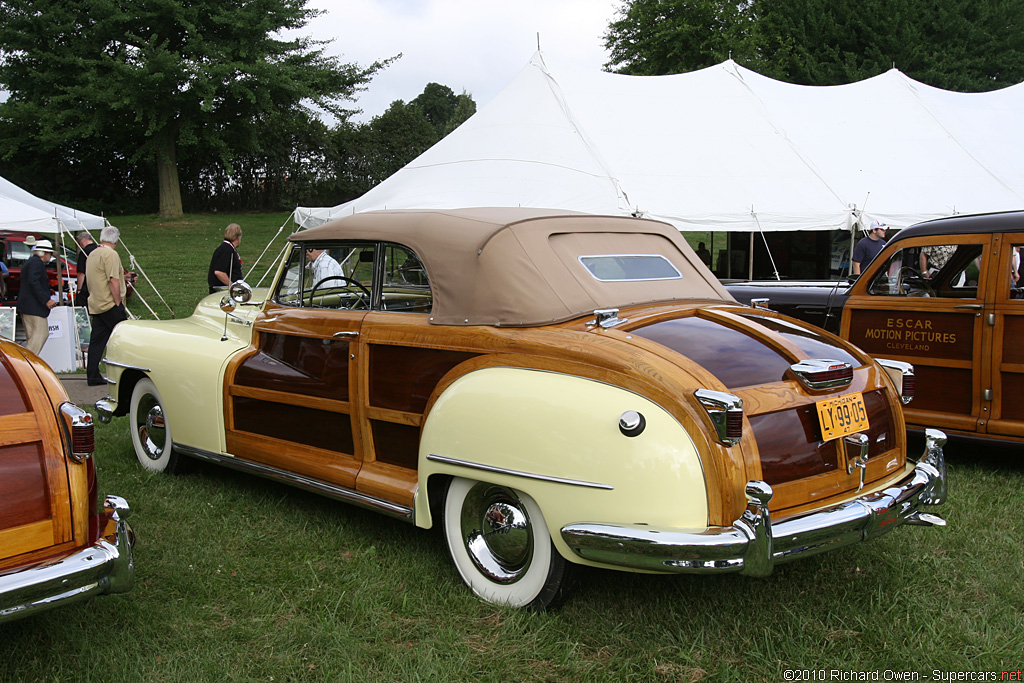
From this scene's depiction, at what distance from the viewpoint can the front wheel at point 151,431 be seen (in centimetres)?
518

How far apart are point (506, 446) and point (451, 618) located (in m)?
0.78

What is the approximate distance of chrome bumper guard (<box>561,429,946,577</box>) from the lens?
269 cm

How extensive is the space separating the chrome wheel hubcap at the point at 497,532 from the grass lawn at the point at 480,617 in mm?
171

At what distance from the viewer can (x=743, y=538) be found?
106 inches

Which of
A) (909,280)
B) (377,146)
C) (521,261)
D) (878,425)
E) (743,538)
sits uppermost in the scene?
(377,146)

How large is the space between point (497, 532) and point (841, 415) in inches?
56.7

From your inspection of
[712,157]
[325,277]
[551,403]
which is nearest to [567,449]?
[551,403]

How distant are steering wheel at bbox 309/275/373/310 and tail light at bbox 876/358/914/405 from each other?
2.47 meters

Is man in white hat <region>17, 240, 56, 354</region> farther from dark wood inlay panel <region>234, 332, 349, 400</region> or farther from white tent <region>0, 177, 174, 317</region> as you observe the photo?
Answer: dark wood inlay panel <region>234, 332, 349, 400</region>

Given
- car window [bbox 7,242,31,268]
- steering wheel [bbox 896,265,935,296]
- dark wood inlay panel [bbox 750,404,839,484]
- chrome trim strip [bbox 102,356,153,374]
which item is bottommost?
dark wood inlay panel [bbox 750,404,839,484]

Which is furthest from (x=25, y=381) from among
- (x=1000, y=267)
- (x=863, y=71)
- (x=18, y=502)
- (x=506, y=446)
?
(x=863, y=71)

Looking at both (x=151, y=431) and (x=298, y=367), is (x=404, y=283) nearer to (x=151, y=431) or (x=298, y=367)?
(x=298, y=367)

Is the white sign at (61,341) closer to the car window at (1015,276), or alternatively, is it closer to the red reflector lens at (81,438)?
the red reflector lens at (81,438)

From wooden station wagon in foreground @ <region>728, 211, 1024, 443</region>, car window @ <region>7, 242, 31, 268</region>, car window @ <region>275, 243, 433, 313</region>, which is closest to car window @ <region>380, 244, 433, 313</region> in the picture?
car window @ <region>275, 243, 433, 313</region>
